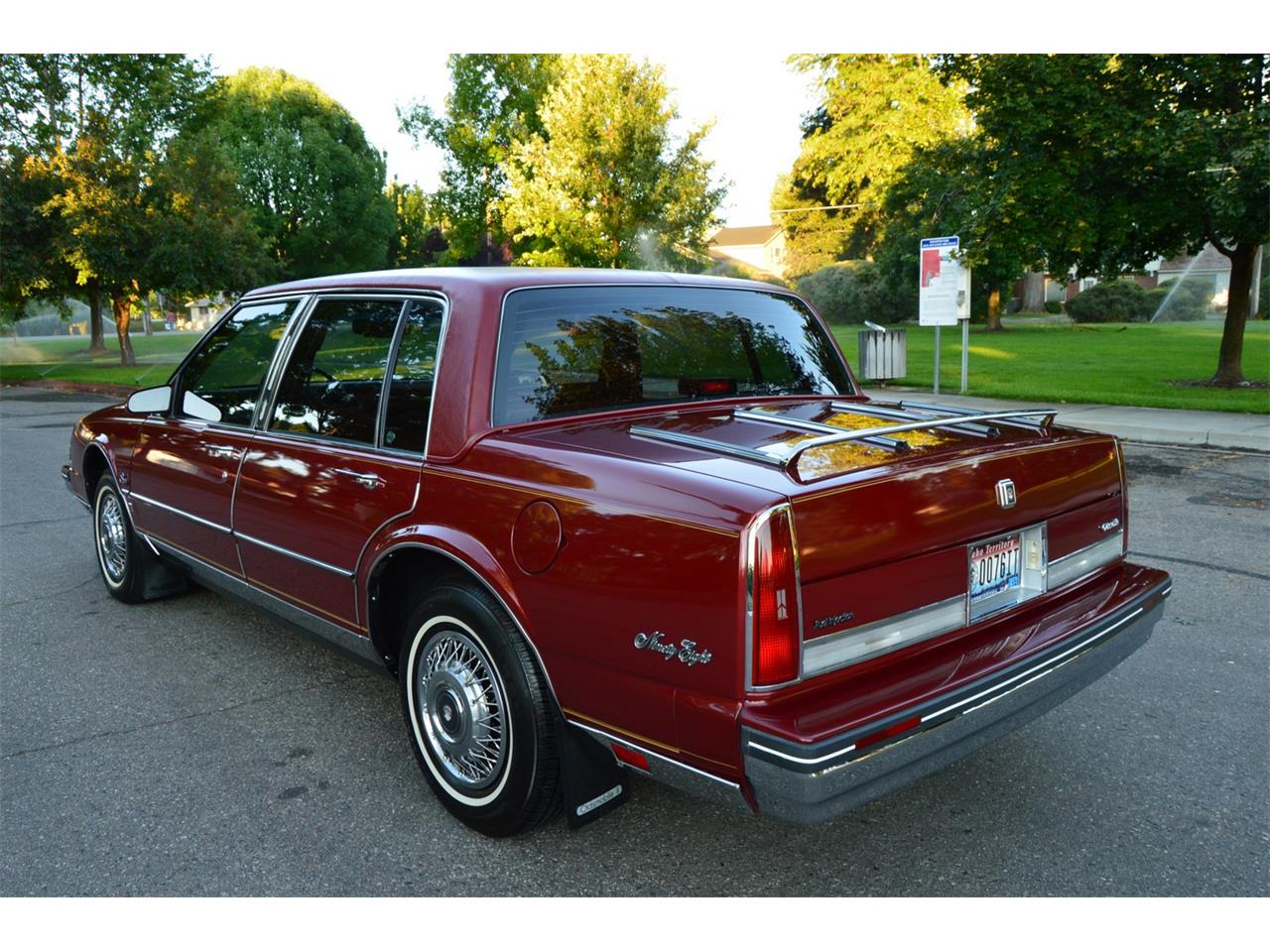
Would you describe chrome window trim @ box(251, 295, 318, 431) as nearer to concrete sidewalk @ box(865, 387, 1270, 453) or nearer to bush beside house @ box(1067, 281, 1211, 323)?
concrete sidewalk @ box(865, 387, 1270, 453)

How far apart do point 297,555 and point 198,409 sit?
3.92ft

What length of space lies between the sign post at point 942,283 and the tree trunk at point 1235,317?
4.05 m

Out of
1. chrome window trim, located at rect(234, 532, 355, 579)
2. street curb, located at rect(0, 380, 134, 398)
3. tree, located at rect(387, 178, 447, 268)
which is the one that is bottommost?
street curb, located at rect(0, 380, 134, 398)

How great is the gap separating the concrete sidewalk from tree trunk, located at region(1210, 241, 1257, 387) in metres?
3.19

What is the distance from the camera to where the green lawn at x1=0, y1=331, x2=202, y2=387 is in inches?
963

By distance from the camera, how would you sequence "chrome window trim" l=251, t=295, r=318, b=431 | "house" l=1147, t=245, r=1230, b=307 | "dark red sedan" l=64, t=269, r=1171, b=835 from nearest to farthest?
"dark red sedan" l=64, t=269, r=1171, b=835
"chrome window trim" l=251, t=295, r=318, b=431
"house" l=1147, t=245, r=1230, b=307

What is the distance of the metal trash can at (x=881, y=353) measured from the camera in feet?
53.8

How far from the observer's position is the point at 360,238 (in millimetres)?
44281

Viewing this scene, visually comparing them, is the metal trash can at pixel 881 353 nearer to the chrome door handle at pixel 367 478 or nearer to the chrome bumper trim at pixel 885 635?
the chrome bumper trim at pixel 885 635

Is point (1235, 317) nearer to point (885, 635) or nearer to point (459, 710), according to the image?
point (885, 635)

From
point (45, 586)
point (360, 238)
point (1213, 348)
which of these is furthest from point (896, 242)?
point (45, 586)

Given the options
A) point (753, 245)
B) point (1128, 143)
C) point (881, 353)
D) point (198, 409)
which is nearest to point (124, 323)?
point (881, 353)

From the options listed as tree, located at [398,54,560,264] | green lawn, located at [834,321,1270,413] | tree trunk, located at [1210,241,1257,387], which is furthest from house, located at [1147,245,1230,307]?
tree trunk, located at [1210,241,1257,387]

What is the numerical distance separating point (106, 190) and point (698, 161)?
44.3 feet
